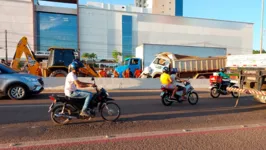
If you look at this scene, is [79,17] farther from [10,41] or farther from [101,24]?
[10,41]

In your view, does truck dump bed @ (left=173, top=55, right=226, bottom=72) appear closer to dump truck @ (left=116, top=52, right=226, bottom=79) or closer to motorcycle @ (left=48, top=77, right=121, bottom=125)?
dump truck @ (left=116, top=52, right=226, bottom=79)

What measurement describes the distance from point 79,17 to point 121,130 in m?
69.7

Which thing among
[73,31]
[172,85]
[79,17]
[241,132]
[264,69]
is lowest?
[241,132]

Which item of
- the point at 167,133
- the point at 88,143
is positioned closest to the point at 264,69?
the point at 167,133

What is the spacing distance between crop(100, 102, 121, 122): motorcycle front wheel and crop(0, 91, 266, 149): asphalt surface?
0.69 feet

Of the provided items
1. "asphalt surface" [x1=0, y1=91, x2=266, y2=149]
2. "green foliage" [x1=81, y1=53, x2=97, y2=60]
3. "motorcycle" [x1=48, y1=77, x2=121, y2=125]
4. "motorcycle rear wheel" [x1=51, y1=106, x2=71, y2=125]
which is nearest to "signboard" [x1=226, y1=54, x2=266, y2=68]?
"asphalt surface" [x1=0, y1=91, x2=266, y2=149]

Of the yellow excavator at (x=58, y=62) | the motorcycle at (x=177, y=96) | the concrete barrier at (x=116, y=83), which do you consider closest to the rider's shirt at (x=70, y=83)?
the motorcycle at (x=177, y=96)

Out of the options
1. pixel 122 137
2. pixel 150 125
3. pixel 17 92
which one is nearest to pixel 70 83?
pixel 122 137

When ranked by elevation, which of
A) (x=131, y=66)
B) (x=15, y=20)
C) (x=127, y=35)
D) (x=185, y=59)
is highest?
(x=15, y=20)

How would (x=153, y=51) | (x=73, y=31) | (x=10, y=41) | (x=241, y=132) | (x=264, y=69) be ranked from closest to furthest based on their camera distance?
(x=241, y=132) → (x=264, y=69) → (x=153, y=51) → (x=10, y=41) → (x=73, y=31)

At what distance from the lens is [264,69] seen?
21.6ft

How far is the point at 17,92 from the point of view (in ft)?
29.1

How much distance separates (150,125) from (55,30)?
2711 inches

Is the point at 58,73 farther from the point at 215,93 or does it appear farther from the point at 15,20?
the point at 15,20
